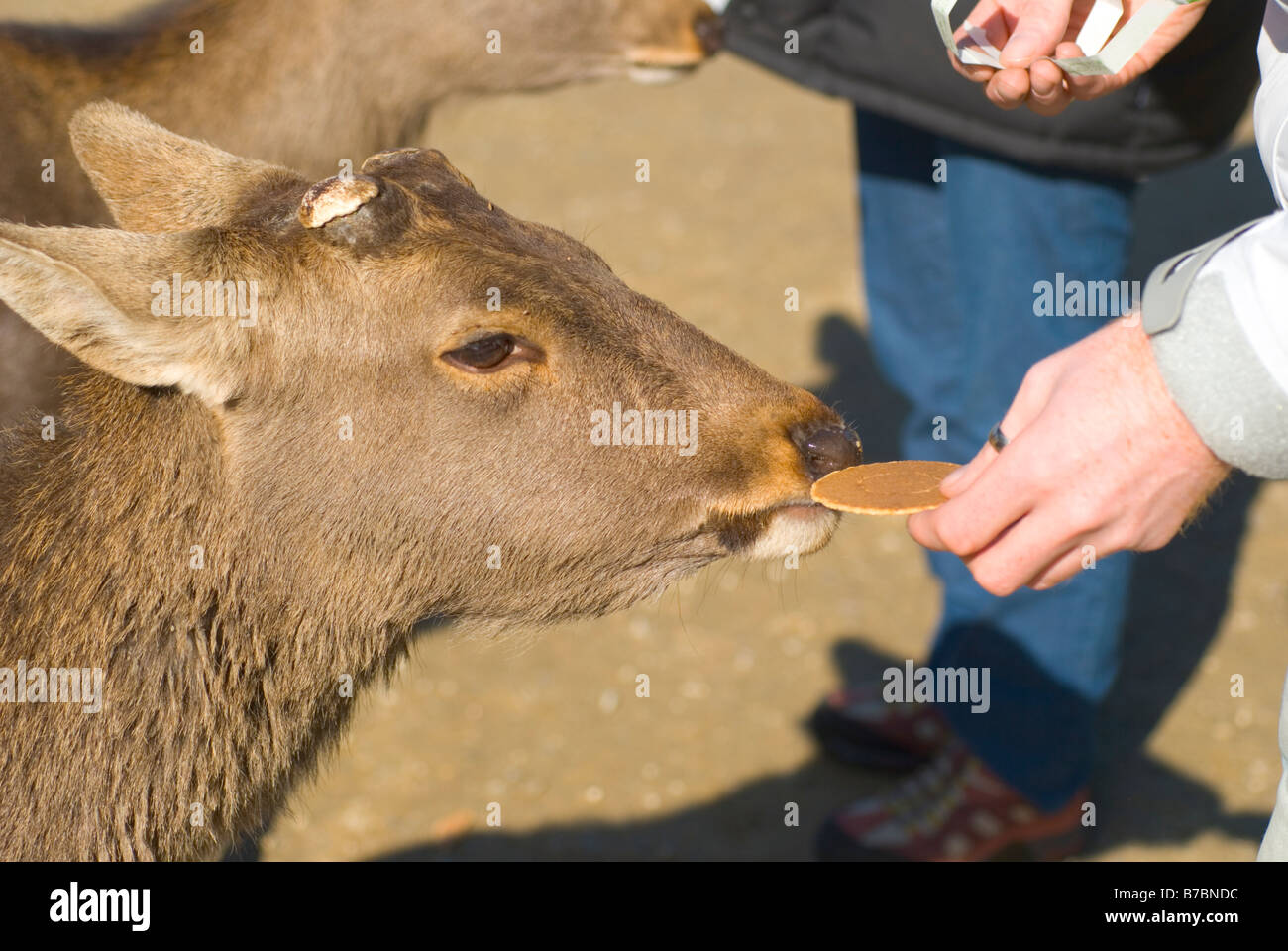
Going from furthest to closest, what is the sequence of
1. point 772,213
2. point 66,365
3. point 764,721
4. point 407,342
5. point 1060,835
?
point 772,213, point 764,721, point 1060,835, point 66,365, point 407,342

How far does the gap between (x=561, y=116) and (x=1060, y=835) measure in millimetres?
7631

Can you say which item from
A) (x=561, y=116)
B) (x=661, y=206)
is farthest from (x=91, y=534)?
(x=561, y=116)

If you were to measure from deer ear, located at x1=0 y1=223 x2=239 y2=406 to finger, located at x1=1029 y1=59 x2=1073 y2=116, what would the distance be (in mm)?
2026

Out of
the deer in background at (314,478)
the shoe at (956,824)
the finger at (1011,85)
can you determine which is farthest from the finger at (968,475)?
the shoe at (956,824)

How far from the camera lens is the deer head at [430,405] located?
10.1 ft

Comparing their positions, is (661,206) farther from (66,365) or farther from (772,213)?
(66,365)

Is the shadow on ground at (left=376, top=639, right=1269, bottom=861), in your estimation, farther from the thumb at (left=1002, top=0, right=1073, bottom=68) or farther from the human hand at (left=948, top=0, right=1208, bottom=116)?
the thumb at (left=1002, top=0, right=1073, bottom=68)

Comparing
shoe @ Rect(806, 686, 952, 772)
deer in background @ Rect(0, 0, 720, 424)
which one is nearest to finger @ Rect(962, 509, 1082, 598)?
shoe @ Rect(806, 686, 952, 772)

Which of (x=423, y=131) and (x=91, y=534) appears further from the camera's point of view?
(x=423, y=131)

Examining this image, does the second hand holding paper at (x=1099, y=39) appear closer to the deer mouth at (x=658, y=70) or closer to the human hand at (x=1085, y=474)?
the human hand at (x=1085, y=474)

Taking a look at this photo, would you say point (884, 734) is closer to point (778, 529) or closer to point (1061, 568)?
point (778, 529)

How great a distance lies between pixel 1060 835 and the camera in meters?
5.09

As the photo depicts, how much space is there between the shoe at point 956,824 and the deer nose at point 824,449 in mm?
2202

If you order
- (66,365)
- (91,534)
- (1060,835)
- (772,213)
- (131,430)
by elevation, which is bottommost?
(1060,835)
